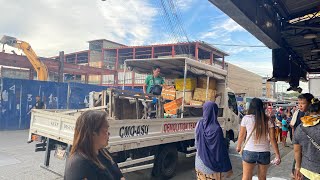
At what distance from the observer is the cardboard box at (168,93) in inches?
294

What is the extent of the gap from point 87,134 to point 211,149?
82.6 inches

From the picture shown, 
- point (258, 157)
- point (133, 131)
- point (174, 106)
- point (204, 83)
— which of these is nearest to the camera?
point (258, 157)

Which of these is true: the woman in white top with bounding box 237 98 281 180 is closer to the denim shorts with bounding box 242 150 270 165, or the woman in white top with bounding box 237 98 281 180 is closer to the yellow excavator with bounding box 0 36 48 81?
the denim shorts with bounding box 242 150 270 165

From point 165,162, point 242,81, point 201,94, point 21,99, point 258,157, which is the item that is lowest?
point 165,162

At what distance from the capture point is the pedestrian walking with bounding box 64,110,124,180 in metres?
1.64

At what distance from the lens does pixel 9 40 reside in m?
16.2

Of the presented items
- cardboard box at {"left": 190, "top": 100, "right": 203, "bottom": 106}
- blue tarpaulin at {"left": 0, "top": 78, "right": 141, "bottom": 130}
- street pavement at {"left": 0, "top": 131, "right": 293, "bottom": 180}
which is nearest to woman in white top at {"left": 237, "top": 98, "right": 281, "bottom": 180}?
street pavement at {"left": 0, "top": 131, "right": 293, "bottom": 180}

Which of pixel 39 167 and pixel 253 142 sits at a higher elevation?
pixel 253 142

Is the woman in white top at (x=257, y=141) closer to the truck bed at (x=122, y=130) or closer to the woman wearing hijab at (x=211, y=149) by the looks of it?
the woman wearing hijab at (x=211, y=149)

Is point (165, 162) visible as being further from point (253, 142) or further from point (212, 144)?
point (212, 144)

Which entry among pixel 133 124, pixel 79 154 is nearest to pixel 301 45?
pixel 133 124

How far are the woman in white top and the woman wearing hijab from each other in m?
0.66

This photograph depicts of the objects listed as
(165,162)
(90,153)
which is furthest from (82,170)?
(165,162)

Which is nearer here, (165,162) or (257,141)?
(257,141)
